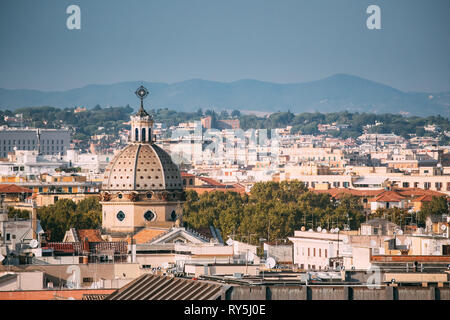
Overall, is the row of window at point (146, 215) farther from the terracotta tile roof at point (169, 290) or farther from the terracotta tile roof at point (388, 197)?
the terracotta tile roof at point (388, 197)

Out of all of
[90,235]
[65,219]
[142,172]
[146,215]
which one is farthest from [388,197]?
[90,235]

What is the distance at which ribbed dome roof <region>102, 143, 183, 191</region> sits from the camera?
8744 centimetres

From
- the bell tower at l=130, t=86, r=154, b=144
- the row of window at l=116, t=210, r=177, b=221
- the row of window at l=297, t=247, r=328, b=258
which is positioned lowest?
the row of window at l=297, t=247, r=328, b=258

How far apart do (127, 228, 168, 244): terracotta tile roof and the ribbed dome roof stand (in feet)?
9.22

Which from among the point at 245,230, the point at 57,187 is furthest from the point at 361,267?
the point at 57,187

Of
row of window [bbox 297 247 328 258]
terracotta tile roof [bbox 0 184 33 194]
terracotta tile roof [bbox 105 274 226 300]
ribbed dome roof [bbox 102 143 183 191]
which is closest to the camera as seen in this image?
terracotta tile roof [bbox 105 274 226 300]

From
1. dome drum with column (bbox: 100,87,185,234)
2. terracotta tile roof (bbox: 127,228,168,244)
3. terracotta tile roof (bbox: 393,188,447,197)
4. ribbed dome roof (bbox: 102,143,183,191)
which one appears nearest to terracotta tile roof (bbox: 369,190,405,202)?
terracotta tile roof (bbox: 393,188,447,197)

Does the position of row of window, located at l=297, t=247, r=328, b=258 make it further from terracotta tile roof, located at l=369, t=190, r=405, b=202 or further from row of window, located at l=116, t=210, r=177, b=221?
terracotta tile roof, located at l=369, t=190, r=405, b=202


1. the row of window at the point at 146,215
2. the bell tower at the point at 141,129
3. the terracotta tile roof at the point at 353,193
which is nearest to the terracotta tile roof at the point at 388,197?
the terracotta tile roof at the point at 353,193

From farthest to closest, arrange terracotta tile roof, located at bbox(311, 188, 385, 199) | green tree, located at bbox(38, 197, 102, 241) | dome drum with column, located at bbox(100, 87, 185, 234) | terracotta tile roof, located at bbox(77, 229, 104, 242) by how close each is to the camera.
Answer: terracotta tile roof, located at bbox(311, 188, 385, 199)
green tree, located at bbox(38, 197, 102, 241)
dome drum with column, located at bbox(100, 87, 185, 234)
terracotta tile roof, located at bbox(77, 229, 104, 242)

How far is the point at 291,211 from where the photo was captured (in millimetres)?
108312

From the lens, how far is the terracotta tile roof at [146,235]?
8325 centimetres

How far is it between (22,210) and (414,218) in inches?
816
